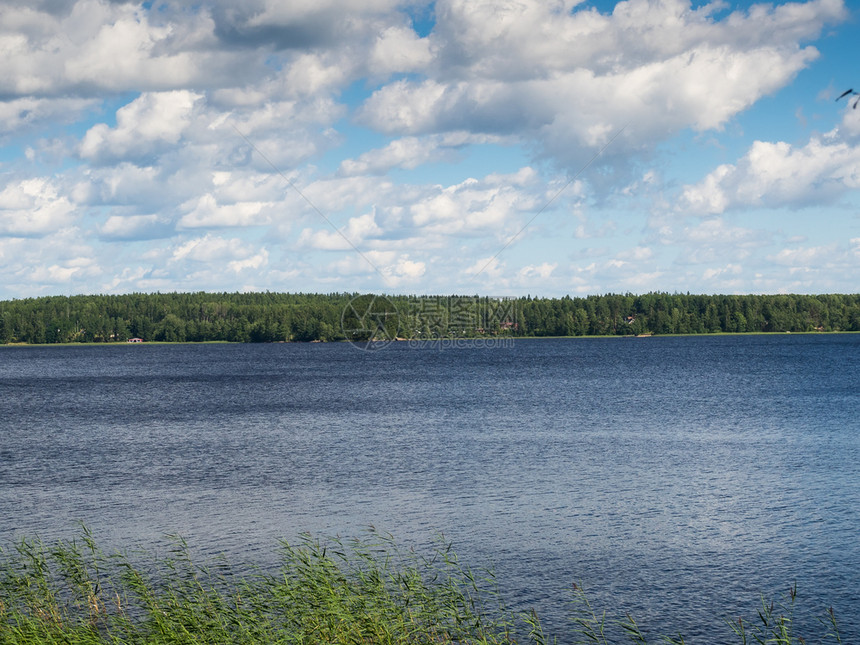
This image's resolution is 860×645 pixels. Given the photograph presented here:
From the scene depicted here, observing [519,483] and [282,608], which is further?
[519,483]

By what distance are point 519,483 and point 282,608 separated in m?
19.6

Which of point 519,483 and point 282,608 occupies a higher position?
point 282,608

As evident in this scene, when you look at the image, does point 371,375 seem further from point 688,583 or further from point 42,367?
point 688,583

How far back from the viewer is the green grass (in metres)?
17.7

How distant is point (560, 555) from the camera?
26.5 m

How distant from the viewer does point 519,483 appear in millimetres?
38031

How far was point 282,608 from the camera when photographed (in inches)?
790

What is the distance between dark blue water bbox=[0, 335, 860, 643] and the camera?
24953 mm

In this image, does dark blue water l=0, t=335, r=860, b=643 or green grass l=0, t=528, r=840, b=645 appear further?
dark blue water l=0, t=335, r=860, b=643

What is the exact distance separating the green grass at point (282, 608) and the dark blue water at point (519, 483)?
0.96 meters

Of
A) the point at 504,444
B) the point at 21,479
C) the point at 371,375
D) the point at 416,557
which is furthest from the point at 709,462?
the point at 371,375

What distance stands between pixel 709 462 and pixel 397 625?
2978cm

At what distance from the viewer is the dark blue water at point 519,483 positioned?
2495 cm

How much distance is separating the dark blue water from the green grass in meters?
0.96
